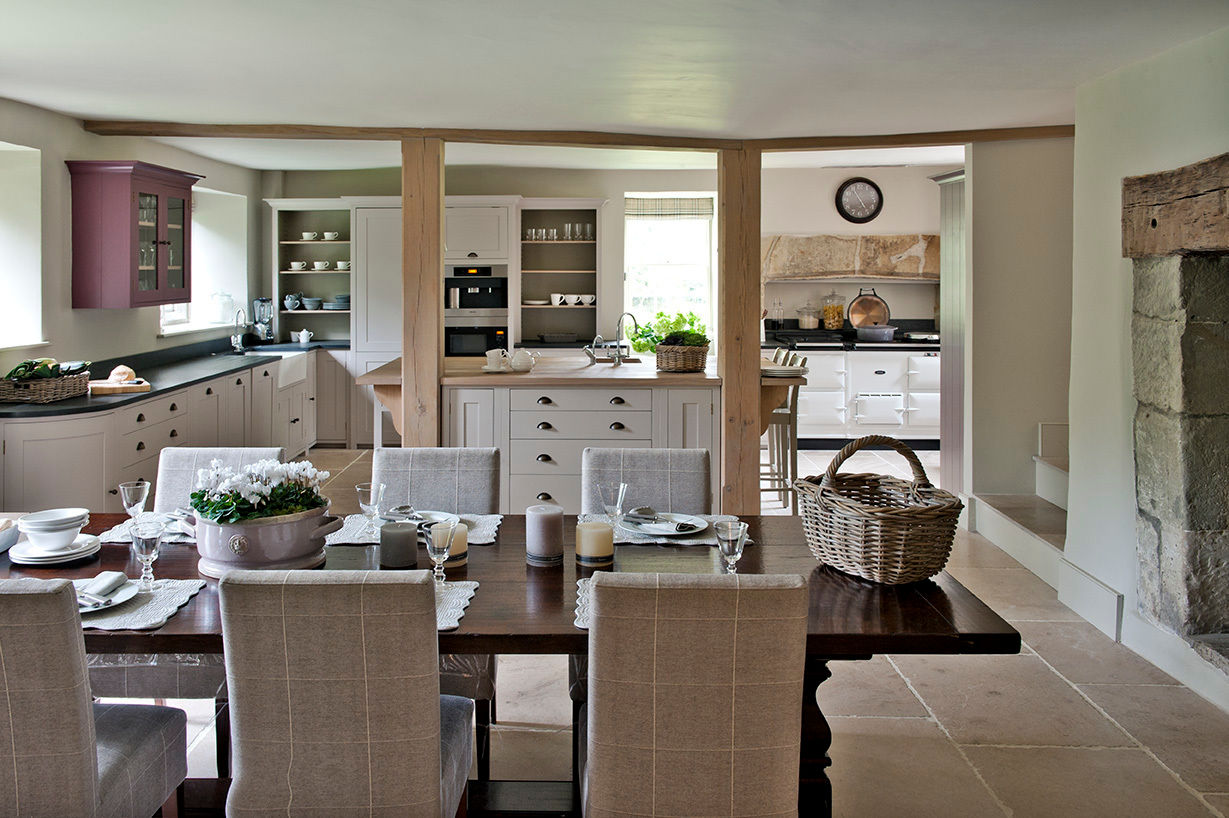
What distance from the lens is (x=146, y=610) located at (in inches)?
83.7

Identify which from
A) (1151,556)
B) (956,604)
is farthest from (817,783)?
(1151,556)

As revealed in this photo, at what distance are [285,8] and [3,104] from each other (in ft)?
8.22

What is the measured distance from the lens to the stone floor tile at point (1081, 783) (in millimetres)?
2832

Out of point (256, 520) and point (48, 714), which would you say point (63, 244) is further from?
point (48, 714)

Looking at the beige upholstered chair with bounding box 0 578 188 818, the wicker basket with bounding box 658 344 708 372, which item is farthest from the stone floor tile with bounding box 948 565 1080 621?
the beige upholstered chair with bounding box 0 578 188 818

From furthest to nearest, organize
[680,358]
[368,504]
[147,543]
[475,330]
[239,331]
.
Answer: [475,330] < [239,331] < [680,358] < [368,504] < [147,543]

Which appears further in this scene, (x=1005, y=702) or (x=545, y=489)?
(x=545, y=489)

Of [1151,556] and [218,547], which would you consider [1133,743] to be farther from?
[218,547]

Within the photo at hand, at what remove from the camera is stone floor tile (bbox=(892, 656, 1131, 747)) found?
10.8 ft

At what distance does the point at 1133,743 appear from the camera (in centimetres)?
324

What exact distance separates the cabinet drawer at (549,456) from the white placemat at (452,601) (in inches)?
127

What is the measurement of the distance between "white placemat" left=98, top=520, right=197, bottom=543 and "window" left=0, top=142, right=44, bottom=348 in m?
2.96

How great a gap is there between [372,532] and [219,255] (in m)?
6.37

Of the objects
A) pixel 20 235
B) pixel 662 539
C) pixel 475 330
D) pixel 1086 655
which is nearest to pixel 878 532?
pixel 662 539
